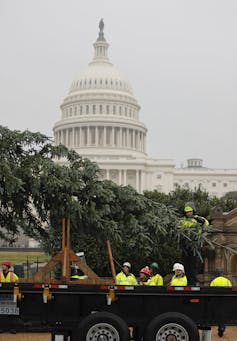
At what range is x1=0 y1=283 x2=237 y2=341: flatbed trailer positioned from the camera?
995 cm

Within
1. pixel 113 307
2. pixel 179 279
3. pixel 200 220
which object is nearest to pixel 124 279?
pixel 179 279

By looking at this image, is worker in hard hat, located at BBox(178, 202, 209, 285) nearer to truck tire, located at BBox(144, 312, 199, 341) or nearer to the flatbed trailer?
the flatbed trailer

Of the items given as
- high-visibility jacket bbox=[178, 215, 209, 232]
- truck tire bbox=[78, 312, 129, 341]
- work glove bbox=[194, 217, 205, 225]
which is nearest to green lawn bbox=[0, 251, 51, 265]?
high-visibility jacket bbox=[178, 215, 209, 232]

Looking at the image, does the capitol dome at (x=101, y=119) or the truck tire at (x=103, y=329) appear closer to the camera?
the truck tire at (x=103, y=329)

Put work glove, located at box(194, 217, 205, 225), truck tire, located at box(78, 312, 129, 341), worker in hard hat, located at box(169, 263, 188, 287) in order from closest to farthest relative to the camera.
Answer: truck tire, located at box(78, 312, 129, 341) < worker in hard hat, located at box(169, 263, 188, 287) < work glove, located at box(194, 217, 205, 225)

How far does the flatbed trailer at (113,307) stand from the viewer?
9953mm

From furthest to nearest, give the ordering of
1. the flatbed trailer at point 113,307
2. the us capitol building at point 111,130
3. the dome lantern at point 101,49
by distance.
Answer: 1. the dome lantern at point 101,49
2. the us capitol building at point 111,130
3. the flatbed trailer at point 113,307

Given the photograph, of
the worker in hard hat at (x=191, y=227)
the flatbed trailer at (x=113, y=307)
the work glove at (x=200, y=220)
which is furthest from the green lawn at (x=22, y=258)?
the flatbed trailer at (x=113, y=307)

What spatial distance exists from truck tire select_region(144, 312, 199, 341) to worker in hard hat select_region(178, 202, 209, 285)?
341 cm

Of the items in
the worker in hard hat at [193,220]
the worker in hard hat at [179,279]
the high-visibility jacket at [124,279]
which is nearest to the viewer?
the worker in hard hat at [179,279]

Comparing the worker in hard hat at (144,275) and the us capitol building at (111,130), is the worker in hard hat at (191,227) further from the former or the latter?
the us capitol building at (111,130)

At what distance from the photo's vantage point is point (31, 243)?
10569 centimetres

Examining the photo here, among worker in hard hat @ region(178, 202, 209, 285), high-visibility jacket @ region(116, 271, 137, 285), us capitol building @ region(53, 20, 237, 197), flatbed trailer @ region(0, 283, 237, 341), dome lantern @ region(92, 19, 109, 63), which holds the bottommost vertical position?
flatbed trailer @ region(0, 283, 237, 341)

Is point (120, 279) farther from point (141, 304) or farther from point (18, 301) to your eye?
point (18, 301)
